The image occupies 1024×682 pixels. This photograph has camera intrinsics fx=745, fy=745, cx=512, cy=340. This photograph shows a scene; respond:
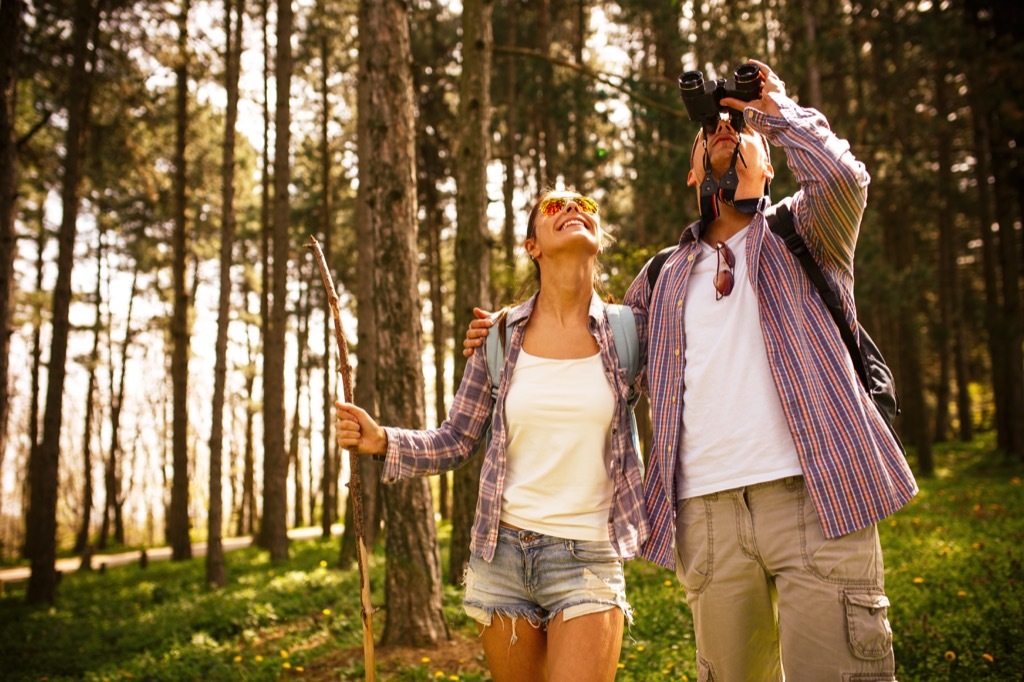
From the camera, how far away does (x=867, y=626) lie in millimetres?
2119

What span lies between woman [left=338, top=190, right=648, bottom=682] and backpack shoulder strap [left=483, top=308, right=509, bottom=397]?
0.05m

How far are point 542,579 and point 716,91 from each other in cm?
182

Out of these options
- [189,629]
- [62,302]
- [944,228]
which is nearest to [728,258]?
[189,629]

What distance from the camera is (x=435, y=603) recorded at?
6113 millimetres

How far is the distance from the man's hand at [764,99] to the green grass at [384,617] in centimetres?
360

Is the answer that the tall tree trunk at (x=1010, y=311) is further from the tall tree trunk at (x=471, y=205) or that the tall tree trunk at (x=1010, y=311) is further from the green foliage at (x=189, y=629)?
the green foliage at (x=189, y=629)

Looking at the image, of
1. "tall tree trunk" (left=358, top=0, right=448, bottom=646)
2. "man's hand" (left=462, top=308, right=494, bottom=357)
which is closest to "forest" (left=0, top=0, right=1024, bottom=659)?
"tall tree trunk" (left=358, top=0, right=448, bottom=646)

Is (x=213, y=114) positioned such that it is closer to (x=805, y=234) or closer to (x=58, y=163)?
(x=58, y=163)

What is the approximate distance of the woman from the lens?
2623mm

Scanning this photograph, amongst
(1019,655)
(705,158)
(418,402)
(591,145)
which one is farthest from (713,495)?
(591,145)

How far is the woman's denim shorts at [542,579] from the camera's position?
262 cm

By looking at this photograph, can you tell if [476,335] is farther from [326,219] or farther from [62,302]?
[326,219]

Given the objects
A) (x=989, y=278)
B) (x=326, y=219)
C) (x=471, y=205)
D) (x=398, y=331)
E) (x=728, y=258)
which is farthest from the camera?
(x=989, y=278)

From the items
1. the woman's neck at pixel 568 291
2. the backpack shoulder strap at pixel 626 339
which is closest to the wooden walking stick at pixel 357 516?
the woman's neck at pixel 568 291
